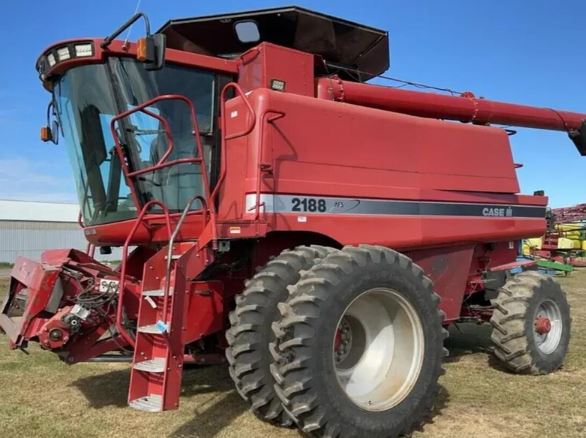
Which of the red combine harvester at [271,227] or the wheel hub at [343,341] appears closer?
the red combine harvester at [271,227]

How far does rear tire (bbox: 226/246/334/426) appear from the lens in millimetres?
4016

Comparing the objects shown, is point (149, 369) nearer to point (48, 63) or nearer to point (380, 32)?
point (48, 63)

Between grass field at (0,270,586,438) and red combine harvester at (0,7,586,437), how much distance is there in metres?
0.29

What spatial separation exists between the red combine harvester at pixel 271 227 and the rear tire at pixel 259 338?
0.04 feet

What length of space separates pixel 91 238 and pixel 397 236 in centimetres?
283

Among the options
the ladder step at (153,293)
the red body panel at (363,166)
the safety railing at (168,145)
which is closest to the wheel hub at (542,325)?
the red body panel at (363,166)

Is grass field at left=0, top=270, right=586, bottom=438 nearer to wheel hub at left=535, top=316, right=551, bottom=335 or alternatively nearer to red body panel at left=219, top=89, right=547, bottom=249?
wheel hub at left=535, top=316, right=551, bottom=335

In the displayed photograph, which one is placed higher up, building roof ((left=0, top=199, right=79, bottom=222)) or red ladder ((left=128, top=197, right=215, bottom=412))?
building roof ((left=0, top=199, right=79, bottom=222))

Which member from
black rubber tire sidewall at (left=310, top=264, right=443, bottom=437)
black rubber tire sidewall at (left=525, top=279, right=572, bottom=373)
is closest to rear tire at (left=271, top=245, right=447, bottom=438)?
black rubber tire sidewall at (left=310, top=264, right=443, bottom=437)

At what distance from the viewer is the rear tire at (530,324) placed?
5785mm

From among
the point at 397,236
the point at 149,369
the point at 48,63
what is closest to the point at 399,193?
the point at 397,236

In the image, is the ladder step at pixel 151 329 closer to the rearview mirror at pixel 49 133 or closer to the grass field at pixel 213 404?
the grass field at pixel 213 404

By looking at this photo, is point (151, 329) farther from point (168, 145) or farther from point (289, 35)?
point (289, 35)

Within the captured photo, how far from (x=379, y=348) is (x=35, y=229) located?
38.5 m
